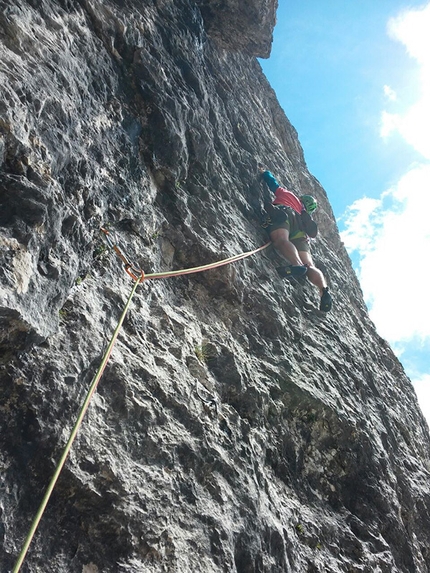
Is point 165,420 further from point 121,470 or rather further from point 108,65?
point 108,65

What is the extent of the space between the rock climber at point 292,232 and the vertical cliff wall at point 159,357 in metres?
0.27

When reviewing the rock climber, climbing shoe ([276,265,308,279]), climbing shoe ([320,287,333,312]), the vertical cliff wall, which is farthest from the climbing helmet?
climbing shoe ([320,287,333,312])

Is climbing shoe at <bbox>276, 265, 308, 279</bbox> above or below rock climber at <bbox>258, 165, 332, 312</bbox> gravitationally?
below

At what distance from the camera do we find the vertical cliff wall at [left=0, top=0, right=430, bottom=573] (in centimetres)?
257

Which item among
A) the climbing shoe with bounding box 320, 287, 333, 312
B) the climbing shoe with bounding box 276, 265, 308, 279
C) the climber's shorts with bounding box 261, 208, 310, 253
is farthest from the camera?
the climber's shorts with bounding box 261, 208, 310, 253

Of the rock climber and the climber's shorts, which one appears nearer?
the rock climber

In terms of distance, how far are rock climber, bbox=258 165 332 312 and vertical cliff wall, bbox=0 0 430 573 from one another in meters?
0.27

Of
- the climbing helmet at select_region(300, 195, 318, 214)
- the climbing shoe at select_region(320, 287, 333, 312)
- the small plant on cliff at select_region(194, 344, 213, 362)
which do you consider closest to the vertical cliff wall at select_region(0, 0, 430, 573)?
the small plant on cliff at select_region(194, 344, 213, 362)

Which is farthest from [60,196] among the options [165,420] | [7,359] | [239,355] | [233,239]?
[233,239]

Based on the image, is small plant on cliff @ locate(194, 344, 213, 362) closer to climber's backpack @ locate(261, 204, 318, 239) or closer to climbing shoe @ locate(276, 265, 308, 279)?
climbing shoe @ locate(276, 265, 308, 279)

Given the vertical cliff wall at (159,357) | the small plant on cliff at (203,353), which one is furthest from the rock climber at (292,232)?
the small plant on cliff at (203,353)

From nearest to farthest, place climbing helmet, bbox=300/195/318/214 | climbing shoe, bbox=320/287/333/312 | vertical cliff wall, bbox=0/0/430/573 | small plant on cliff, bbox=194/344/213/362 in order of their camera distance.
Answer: vertical cliff wall, bbox=0/0/430/573, small plant on cliff, bbox=194/344/213/362, climbing shoe, bbox=320/287/333/312, climbing helmet, bbox=300/195/318/214

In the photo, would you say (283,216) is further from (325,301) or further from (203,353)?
(203,353)

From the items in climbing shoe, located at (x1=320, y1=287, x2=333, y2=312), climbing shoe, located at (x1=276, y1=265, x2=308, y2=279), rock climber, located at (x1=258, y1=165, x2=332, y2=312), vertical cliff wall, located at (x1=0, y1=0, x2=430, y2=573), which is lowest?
vertical cliff wall, located at (x1=0, y1=0, x2=430, y2=573)
